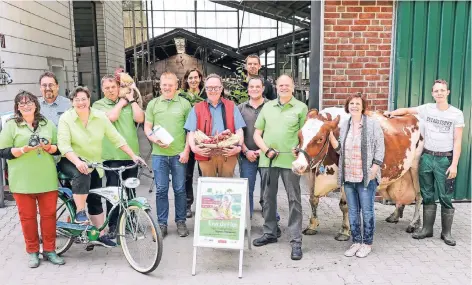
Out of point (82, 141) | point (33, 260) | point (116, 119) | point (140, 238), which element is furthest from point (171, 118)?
point (33, 260)

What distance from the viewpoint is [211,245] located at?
4.32 metres

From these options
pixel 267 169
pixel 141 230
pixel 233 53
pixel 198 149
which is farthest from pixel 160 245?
pixel 233 53

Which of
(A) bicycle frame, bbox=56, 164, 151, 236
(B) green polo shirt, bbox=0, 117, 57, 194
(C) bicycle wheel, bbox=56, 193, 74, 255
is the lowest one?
(C) bicycle wheel, bbox=56, 193, 74, 255

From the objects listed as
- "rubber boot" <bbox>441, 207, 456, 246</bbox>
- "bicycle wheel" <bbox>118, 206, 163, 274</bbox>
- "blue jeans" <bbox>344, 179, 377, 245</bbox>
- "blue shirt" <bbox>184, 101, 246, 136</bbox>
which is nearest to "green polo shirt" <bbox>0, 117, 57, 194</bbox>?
"bicycle wheel" <bbox>118, 206, 163, 274</bbox>

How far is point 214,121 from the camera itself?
470 cm

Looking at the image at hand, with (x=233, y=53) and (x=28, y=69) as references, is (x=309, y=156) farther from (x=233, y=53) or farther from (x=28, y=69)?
(x=233, y=53)

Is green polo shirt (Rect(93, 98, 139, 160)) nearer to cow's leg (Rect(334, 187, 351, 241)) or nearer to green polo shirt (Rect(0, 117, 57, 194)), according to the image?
green polo shirt (Rect(0, 117, 57, 194))

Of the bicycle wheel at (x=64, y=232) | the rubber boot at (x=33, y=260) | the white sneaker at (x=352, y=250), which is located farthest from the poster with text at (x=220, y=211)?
the rubber boot at (x=33, y=260)

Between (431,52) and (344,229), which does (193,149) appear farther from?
(431,52)

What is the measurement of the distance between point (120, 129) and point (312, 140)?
220 centimetres

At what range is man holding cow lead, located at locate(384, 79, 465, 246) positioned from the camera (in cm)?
472

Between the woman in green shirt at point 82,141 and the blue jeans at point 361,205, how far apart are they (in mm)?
2243

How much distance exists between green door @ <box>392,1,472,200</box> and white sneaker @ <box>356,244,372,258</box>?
2.51 meters

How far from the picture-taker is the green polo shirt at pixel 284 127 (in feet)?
14.6
